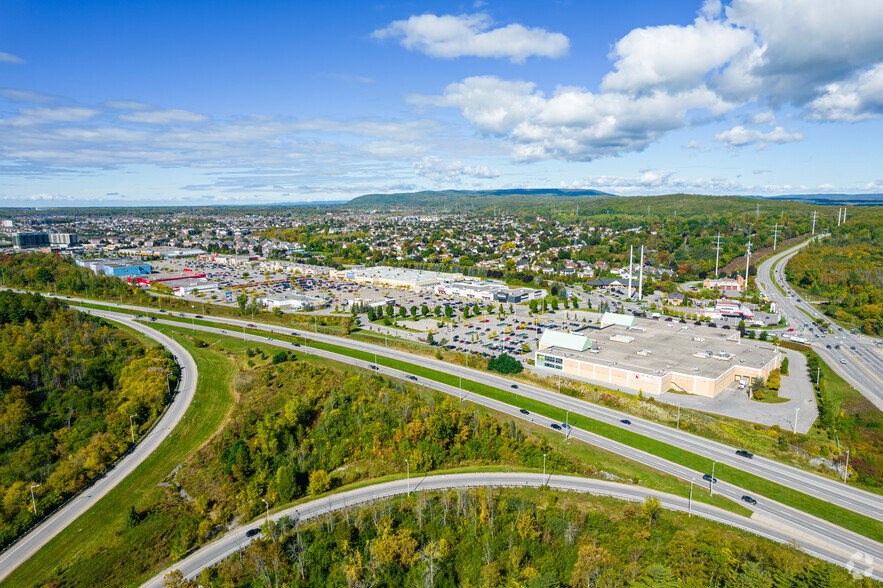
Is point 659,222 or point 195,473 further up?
point 659,222

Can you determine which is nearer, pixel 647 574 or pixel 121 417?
pixel 647 574

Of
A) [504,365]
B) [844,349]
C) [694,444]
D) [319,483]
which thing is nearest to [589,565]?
[694,444]

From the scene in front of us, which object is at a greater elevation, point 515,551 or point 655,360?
point 655,360

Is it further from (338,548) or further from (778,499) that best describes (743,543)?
(338,548)

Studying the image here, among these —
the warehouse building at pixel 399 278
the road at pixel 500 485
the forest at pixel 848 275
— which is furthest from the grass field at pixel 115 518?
the forest at pixel 848 275

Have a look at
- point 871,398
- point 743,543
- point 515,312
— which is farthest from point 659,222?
point 743,543

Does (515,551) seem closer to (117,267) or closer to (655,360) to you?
(655,360)
